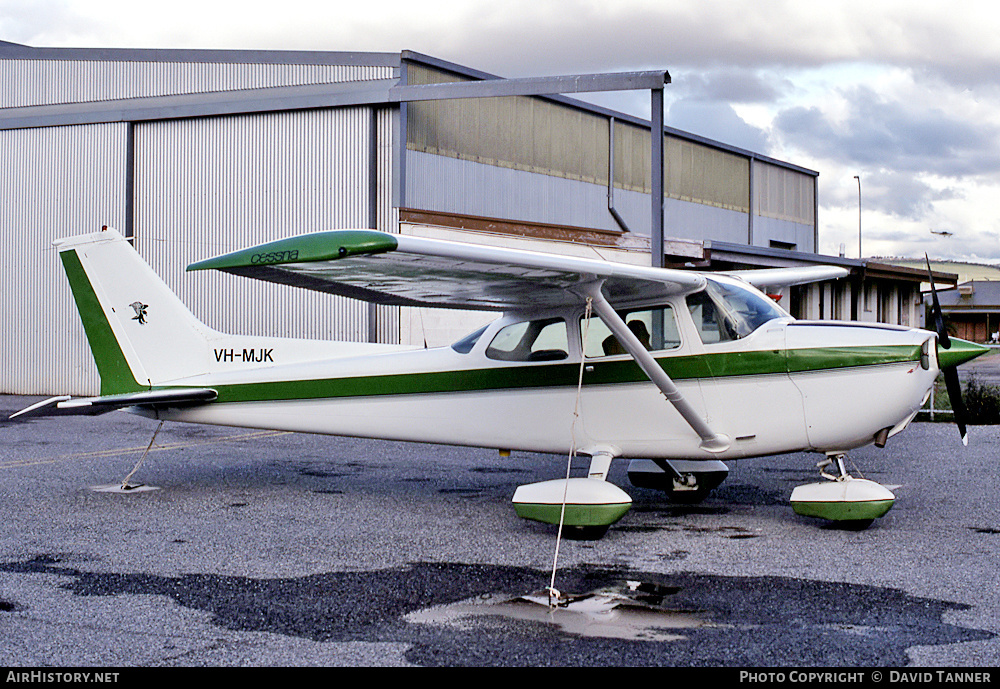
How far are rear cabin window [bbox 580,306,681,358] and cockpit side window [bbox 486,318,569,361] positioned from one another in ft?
0.72

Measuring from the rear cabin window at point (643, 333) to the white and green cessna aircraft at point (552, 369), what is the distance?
12 millimetres

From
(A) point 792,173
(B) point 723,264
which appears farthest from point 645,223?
(A) point 792,173

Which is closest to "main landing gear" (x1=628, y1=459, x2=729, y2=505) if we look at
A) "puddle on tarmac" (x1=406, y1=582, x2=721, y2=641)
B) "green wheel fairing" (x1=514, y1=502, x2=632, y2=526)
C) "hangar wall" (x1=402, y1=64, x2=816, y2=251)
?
"green wheel fairing" (x1=514, y1=502, x2=632, y2=526)

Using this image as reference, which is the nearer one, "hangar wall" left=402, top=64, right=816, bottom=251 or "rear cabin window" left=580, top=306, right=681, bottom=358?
"rear cabin window" left=580, top=306, right=681, bottom=358

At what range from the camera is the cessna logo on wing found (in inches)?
347

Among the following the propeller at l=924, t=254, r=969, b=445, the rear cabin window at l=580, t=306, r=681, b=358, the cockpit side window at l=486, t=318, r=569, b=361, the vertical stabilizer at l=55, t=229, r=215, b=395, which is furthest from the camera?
the vertical stabilizer at l=55, t=229, r=215, b=395

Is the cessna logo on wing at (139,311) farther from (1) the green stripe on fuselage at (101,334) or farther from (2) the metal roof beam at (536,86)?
(2) the metal roof beam at (536,86)

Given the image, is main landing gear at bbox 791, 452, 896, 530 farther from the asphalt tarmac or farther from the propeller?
the propeller

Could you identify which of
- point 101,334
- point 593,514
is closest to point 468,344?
point 593,514

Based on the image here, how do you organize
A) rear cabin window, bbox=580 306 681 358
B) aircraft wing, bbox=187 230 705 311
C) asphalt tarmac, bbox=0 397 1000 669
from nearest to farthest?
1. asphalt tarmac, bbox=0 397 1000 669
2. aircraft wing, bbox=187 230 705 311
3. rear cabin window, bbox=580 306 681 358

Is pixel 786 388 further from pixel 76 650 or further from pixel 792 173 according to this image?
pixel 792 173

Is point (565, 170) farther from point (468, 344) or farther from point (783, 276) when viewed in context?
point (468, 344)

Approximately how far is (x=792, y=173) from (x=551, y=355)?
2926 cm

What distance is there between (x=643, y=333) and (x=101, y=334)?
203 inches
